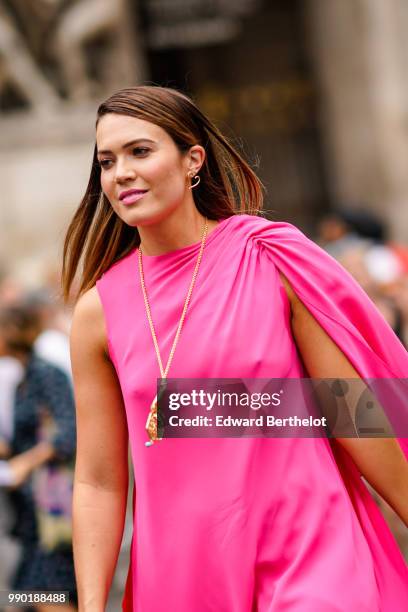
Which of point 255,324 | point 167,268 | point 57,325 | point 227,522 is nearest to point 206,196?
point 167,268

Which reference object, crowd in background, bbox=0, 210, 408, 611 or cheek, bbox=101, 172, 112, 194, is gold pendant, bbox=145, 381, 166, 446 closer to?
cheek, bbox=101, 172, 112, 194

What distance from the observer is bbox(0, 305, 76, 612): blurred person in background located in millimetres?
5539

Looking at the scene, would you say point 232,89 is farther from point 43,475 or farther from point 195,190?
point 195,190

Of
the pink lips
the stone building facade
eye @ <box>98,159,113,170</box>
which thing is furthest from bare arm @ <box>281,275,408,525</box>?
the stone building facade

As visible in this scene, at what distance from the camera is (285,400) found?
295 cm

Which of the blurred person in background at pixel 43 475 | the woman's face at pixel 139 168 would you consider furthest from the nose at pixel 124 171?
the blurred person in background at pixel 43 475

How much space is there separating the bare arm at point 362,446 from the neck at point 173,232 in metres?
0.37

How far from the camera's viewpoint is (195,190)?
10.8 ft

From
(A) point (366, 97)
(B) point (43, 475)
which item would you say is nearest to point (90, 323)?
(B) point (43, 475)

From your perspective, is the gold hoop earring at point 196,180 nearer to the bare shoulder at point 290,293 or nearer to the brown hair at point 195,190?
the brown hair at point 195,190

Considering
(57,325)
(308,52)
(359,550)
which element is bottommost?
(359,550)

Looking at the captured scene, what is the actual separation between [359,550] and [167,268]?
860mm

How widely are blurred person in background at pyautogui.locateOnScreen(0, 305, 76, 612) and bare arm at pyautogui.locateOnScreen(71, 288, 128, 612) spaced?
7.39ft

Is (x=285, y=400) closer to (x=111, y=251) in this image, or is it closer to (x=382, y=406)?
(x=382, y=406)
